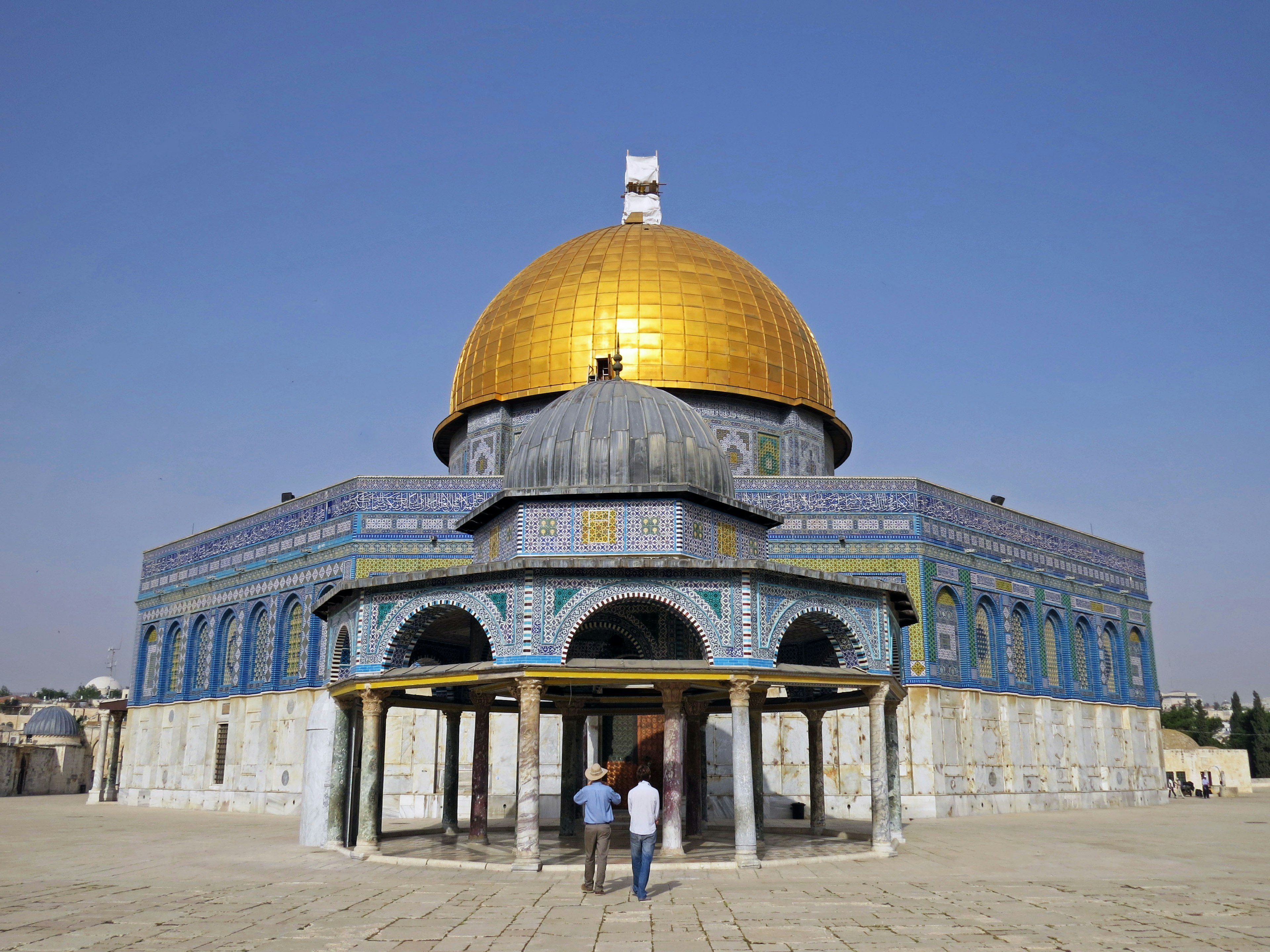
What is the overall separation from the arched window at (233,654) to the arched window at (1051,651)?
19933 mm

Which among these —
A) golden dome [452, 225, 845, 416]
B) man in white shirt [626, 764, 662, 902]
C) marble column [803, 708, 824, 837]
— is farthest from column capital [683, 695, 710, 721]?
golden dome [452, 225, 845, 416]

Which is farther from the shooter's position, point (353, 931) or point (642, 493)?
point (642, 493)

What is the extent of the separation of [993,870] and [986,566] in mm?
14028

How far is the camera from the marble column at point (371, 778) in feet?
47.4

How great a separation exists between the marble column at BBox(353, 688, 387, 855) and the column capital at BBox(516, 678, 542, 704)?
229cm

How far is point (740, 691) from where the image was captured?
13.4 metres

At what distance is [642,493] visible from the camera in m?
14.7

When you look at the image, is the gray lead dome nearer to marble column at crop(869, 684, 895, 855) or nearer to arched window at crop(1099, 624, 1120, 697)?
marble column at crop(869, 684, 895, 855)

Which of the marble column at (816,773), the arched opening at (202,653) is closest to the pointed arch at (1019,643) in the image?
the marble column at (816,773)

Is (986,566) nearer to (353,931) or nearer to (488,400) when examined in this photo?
(488,400)

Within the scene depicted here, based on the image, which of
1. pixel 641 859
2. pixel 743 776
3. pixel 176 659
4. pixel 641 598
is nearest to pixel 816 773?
pixel 743 776

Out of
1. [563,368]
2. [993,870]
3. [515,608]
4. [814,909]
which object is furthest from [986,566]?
[814,909]

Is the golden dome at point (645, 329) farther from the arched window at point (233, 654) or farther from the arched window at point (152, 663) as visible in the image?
the arched window at point (152, 663)

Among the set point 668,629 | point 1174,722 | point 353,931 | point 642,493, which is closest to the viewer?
point 353,931
